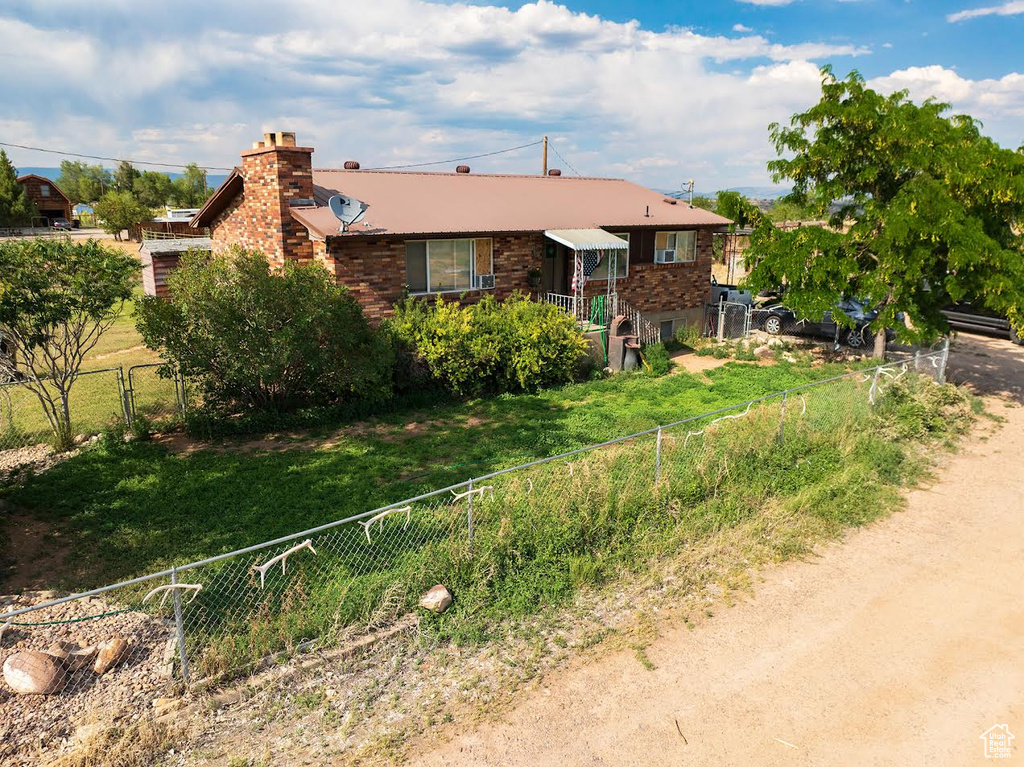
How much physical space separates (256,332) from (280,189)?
4395mm

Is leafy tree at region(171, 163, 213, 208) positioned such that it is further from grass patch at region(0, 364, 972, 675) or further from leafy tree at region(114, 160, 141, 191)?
grass patch at region(0, 364, 972, 675)

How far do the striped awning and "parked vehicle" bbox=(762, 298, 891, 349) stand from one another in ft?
17.3

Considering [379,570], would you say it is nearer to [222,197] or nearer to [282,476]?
[282,476]

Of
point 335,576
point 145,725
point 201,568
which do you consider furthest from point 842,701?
point 201,568

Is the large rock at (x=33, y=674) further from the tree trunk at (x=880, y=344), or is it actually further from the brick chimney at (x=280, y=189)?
the tree trunk at (x=880, y=344)

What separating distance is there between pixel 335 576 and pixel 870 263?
47.7 feet

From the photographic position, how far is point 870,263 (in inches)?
641

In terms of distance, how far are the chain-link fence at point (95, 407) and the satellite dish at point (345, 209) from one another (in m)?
4.51

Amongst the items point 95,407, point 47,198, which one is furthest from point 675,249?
point 47,198

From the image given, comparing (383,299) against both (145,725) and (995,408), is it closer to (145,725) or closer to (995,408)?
(145,725)

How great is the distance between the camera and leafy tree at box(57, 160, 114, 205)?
87.7m

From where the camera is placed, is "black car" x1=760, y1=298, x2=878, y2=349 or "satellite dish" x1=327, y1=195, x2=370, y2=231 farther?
"black car" x1=760, y1=298, x2=878, y2=349

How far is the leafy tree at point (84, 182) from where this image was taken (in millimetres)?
87688

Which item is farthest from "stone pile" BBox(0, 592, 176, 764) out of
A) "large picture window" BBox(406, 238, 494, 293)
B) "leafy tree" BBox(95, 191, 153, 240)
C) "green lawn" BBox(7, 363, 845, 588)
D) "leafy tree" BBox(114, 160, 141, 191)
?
"leafy tree" BBox(114, 160, 141, 191)
